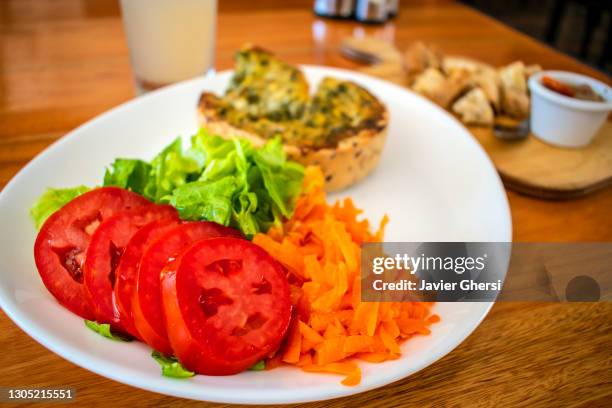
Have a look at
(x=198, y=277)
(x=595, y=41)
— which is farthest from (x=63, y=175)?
(x=595, y=41)

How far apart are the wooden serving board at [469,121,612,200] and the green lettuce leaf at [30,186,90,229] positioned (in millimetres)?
1458

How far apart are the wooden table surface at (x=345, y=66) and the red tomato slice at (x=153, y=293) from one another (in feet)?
0.55

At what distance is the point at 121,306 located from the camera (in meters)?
1.12

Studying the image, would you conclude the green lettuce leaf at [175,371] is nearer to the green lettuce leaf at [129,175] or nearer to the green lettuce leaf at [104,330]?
the green lettuce leaf at [104,330]

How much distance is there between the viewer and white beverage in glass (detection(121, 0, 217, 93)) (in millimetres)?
2219

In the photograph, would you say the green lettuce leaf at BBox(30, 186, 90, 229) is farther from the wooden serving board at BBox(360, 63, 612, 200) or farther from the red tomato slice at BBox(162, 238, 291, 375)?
the wooden serving board at BBox(360, 63, 612, 200)

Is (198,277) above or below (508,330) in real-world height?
above

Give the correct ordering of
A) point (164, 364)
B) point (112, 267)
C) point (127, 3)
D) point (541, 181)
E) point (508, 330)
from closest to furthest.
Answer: point (164, 364) < point (112, 267) < point (508, 330) < point (541, 181) < point (127, 3)

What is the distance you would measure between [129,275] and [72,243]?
0.75ft

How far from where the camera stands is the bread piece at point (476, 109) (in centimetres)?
226

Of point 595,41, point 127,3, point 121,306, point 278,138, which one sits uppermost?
point 127,3

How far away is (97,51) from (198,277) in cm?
222

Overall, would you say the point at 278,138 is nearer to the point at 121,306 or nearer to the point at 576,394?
the point at 121,306

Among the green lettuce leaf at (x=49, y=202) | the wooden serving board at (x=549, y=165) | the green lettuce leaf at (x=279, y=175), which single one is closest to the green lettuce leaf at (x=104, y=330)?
the green lettuce leaf at (x=49, y=202)
